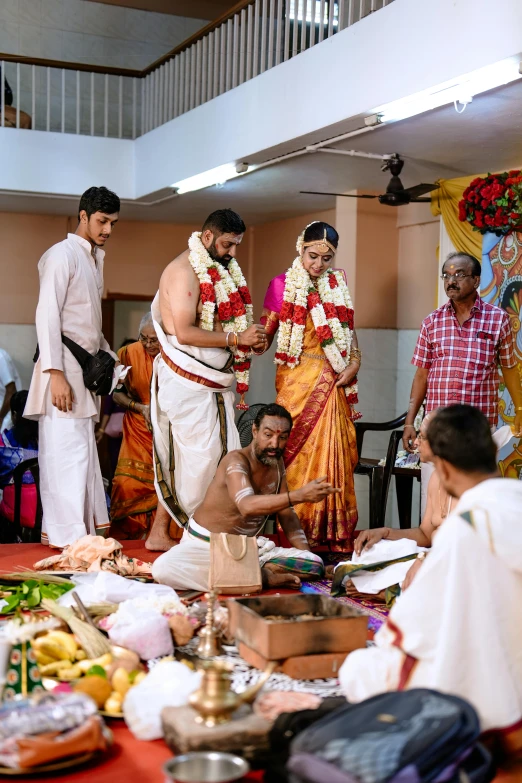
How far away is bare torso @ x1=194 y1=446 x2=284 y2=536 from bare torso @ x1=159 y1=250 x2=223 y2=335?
103 centimetres

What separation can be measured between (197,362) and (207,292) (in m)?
0.39

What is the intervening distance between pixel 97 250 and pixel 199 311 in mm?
805

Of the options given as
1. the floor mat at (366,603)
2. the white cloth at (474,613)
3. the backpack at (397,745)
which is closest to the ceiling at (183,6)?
the floor mat at (366,603)

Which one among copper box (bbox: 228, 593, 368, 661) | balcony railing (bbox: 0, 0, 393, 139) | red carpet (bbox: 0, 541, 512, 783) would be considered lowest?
red carpet (bbox: 0, 541, 512, 783)

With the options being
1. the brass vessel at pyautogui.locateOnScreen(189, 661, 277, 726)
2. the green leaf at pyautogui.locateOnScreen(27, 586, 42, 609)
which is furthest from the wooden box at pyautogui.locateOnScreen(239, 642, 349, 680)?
the green leaf at pyautogui.locateOnScreen(27, 586, 42, 609)

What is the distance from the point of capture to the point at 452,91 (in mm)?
5566

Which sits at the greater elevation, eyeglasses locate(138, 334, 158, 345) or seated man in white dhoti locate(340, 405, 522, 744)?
eyeglasses locate(138, 334, 158, 345)

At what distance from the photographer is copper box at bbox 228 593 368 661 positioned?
326 cm

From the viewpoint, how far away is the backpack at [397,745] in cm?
211

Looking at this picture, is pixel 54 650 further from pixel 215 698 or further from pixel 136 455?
pixel 136 455

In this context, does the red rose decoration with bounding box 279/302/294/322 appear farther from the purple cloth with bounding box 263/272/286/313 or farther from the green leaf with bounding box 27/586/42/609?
the green leaf with bounding box 27/586/42/609

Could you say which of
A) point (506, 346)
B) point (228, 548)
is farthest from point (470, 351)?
point (228, 548)

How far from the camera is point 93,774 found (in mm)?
2639

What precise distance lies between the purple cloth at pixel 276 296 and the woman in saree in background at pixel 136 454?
105cm
